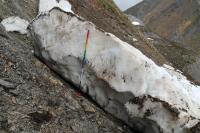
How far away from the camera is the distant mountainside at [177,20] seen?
123 metres

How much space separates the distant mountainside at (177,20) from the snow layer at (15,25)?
9870 cm

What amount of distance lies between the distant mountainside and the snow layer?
324 ft

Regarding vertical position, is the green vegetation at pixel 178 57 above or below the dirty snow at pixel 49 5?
below

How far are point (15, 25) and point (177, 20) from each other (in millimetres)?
123240

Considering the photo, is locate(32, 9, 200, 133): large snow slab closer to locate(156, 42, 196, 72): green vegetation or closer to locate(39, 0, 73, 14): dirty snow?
locate(39, 0, 73, 14): dirty snow

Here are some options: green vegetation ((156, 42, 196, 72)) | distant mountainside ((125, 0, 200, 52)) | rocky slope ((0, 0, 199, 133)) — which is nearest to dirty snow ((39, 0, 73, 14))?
rocky slope ((0, 0, 199, 133))

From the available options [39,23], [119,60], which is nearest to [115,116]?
[119,60]

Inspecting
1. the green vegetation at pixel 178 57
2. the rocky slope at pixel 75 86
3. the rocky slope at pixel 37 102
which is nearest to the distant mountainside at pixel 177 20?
the green vegetation at pixel 178 57

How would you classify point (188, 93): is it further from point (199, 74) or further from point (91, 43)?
point (199, 74)

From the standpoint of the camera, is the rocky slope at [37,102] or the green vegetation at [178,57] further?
the green vegetation at [178,57]

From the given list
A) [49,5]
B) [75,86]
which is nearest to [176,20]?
[49,5]

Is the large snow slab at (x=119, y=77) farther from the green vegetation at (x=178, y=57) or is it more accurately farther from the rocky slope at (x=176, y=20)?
the rocky slope at (x=176, y=20)

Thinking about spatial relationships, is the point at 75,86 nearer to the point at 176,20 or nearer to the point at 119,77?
the point at 119,77

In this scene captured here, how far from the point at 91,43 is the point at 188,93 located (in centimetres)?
283
